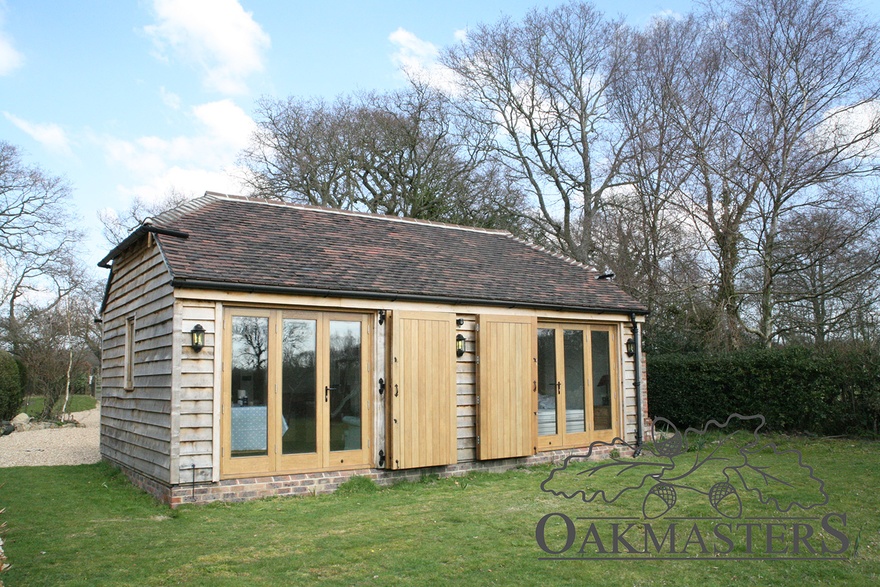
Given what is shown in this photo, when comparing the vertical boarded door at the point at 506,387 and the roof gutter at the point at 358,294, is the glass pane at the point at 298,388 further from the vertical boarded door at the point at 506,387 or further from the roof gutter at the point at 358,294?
the vertical boarded door at the point at 506,387

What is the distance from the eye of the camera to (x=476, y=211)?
81.9 feet

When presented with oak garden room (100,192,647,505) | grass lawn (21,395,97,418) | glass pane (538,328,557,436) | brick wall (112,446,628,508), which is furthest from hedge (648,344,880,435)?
grass lawn (21,395,97,418)

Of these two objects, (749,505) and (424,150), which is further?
(424,150)

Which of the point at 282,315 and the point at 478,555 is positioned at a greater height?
the point at 282,315

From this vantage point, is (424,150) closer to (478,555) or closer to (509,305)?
(509,305)

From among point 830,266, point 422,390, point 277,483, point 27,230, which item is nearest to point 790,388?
point 830,266

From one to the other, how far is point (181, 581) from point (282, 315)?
4.20 metres

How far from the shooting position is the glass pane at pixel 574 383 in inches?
437

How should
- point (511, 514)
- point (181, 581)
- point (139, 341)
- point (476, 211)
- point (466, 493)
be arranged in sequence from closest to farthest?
point (181, 581) < point (511, 514) < point (466, 493) < point (139, 341) < point (476, 211)

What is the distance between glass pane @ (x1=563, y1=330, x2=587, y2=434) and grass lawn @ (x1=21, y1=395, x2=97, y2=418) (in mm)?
16628

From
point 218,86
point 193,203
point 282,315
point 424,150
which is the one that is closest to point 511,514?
point 282,315

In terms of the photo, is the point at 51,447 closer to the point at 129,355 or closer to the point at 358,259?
the point at 129,355

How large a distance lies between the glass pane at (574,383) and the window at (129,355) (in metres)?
6.87

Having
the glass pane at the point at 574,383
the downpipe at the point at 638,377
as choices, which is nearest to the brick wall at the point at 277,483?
the glass pane at the point at 574,383
